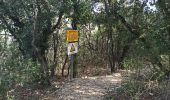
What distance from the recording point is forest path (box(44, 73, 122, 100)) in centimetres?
845

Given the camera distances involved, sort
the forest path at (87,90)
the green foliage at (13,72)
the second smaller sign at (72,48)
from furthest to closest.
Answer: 1. the second smaller sign at (72,48)
2. the forest path at (87,90)
3. the green foliage at (13,72)

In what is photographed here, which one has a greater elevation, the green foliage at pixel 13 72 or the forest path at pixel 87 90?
the green foliage at pixel 13 72

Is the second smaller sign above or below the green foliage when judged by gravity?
above

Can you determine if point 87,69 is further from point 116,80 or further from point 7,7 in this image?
point 7,7

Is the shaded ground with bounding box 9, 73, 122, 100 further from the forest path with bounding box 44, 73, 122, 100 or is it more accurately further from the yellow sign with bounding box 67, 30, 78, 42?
the yellow sign with bounding box 67, 30, 78, 42

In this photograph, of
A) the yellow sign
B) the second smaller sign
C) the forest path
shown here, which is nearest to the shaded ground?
the forest path

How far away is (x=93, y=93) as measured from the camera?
8695mm

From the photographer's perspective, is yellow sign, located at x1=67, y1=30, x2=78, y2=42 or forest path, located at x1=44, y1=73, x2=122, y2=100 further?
yellow sign, located at x1=67, y1=30, x2=78, y2=42

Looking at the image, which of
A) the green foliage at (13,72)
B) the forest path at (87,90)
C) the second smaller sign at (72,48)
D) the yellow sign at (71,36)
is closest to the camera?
the green foliage at (13,72)

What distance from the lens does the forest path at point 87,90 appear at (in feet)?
27.7

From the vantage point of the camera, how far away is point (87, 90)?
9000 millimetres

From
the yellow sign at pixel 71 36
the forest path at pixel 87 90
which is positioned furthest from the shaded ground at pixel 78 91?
the yellow sign at pixel 71 36

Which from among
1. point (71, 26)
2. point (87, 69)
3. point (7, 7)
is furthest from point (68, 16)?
point (87, 69)

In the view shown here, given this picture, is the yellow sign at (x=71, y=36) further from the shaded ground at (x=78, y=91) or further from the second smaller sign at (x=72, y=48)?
the shaded ground at (x=78, y=91)
